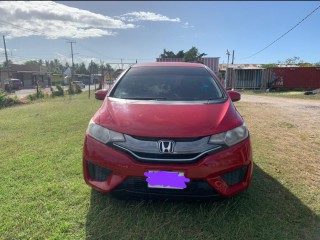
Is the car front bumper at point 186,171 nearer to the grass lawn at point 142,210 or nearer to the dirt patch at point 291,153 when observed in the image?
the grass lawn at point 142,210

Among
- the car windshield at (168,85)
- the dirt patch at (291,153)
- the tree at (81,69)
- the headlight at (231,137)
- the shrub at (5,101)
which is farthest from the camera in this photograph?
the tree at (81,69)

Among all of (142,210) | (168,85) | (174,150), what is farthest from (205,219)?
(168,85)

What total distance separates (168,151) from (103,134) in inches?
25.0

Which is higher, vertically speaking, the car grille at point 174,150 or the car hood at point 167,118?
the car hood at point 167,118

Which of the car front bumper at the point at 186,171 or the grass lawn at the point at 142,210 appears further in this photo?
the grass lawn at the point at 142,210

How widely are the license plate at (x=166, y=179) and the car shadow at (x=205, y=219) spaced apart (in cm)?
40

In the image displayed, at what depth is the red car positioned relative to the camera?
2.32 m

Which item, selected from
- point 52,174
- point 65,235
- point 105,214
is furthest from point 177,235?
point 52,174

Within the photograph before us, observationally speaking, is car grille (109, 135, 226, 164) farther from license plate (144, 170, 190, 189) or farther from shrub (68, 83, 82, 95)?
shrub (68, 83, 82, 95)

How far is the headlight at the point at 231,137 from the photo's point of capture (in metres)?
2.42

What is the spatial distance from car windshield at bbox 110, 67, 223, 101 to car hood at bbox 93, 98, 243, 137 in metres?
0.30

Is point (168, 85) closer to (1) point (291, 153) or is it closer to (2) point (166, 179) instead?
(2) point (166, 179)

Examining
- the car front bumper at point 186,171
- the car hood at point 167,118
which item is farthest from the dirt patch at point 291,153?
the car hood at point 167,118

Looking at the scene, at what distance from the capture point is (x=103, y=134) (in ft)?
8.37
